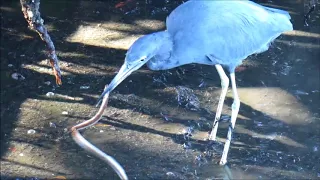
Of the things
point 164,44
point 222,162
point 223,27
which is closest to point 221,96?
point 222,162

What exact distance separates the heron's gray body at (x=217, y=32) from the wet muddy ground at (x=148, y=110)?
69cm

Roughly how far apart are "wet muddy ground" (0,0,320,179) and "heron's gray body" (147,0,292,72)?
69cm

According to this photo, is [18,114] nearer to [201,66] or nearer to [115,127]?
[115,127]

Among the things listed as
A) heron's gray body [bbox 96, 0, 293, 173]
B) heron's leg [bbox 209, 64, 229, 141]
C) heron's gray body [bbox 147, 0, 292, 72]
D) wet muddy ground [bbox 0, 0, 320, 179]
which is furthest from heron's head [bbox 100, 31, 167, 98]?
wet muddy ground [bbox 0, 0, 320, 179]

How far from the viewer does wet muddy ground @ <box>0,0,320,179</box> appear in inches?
166

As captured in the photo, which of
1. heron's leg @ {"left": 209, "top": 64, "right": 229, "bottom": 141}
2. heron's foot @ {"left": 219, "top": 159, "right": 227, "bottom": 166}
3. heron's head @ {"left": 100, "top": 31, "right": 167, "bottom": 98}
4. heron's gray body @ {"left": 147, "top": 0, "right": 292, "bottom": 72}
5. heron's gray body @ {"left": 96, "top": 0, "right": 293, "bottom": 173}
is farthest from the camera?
heron's leg @ {"left": 209, "top": 64, "right": 229, "bottom": 141}

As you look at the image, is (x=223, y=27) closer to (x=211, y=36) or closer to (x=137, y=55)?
(x=211, y=36)

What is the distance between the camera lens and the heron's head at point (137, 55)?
3.46m

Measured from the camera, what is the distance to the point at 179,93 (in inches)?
194

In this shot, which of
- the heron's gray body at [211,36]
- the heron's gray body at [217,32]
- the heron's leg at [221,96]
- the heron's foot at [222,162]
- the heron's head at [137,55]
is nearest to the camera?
the heron's head at [137,55]

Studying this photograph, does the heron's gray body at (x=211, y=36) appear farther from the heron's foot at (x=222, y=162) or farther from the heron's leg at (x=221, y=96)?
the heron's leg at (x=221, y=96)

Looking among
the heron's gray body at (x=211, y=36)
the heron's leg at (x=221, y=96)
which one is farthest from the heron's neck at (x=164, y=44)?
the heron's leg at (x=221, y=96)

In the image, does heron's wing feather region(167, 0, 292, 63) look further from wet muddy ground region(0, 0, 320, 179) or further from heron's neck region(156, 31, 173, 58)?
wet muddy ground region(0, 0, 320, 179)

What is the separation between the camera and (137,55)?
3475 mm
